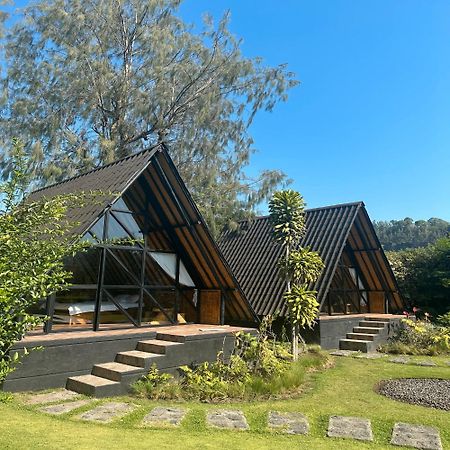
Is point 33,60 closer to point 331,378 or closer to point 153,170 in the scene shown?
point 153,170

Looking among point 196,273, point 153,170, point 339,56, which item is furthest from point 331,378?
point 339,56

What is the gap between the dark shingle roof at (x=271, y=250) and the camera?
12078 millimetres

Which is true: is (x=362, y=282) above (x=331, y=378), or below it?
above

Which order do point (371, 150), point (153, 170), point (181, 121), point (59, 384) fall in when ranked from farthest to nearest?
point (181, 121) < point (371, 150) < point (153, 170) < point (59, 384)

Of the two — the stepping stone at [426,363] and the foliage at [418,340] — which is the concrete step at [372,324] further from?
the stepping stone at [426,363]

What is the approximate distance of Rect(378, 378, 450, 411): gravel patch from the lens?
6508 millimetres

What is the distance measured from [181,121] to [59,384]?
1480cm

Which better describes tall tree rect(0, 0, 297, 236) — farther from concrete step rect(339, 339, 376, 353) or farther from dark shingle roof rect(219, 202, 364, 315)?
concrete step rect(339, 339, 376, 353)

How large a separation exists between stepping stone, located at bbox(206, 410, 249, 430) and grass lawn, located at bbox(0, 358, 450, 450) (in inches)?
4.2

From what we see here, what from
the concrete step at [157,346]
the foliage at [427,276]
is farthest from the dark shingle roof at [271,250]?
the foliage at [427,276]

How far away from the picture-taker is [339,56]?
39.4ft

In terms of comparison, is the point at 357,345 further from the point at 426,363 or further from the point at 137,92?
the point at 137,92

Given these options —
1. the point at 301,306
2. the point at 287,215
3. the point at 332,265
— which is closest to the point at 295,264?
the point at 301,306

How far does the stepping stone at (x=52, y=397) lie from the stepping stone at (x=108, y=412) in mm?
787
